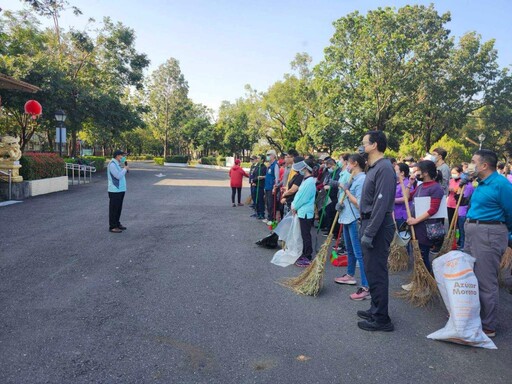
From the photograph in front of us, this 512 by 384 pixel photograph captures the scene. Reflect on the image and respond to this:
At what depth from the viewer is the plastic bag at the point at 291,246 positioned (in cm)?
581

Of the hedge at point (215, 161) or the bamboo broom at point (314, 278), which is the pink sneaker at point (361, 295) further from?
the hedge at point (215, 161)

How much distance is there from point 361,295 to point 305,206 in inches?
64.8

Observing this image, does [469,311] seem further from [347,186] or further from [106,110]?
[106,110]

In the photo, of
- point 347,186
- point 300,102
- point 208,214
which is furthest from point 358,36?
point 347,186

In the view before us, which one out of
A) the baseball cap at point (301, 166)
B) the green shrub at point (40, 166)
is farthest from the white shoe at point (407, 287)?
the green shrub at point (40, 166)

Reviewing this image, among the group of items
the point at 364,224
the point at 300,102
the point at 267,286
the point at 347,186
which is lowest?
the point at 267,286

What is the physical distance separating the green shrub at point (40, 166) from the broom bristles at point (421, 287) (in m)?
13.0

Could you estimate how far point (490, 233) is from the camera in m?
3.55

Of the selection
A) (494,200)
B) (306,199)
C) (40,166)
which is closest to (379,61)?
(40,166)

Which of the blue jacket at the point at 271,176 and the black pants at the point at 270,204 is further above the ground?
the blue jacket at the point at 271,176

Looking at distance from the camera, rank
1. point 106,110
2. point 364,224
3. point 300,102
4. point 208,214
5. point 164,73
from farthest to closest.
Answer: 1. point 164,73
2. point 300,102
3. point 106,110
4. point 208,214
5. point 364,224

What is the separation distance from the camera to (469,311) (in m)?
3.33

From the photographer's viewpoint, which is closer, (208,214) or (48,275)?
(48,275)

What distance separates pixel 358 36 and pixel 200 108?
122 ft
